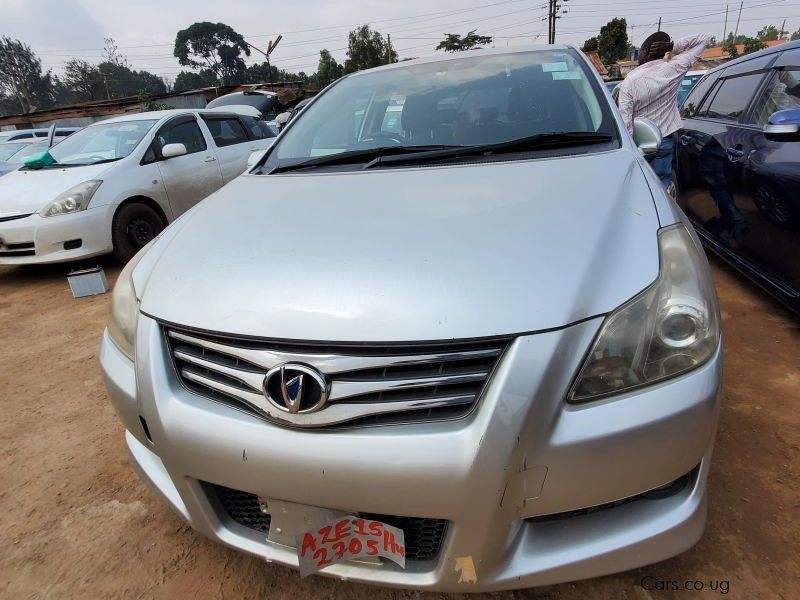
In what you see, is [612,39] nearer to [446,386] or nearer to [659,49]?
[659,49]

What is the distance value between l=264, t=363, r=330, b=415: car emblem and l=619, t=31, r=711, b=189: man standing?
3.58 metres

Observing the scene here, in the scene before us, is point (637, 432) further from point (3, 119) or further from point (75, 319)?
point (3, 119)

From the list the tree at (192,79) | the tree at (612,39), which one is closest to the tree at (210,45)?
the tree at (192,79)

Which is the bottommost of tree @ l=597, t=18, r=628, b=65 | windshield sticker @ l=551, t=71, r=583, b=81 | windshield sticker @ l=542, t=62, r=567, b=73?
tree @ l=597, t=18, r=628, b=65

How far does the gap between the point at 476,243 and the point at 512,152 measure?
27.8 inches

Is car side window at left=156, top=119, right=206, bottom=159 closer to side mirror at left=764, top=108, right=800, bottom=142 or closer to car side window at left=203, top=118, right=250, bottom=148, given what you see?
car side window at left=203, top=118, right=250, bottom=148

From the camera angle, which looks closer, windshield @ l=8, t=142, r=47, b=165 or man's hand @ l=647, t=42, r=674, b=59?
→ man's hand @ l=647, t=42, r=674, b=59

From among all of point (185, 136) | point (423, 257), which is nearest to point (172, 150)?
point (185, 136)

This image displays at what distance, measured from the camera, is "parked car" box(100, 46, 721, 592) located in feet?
3.28

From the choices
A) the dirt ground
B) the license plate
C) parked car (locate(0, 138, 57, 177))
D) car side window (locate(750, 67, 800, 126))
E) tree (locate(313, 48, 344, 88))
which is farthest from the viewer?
tree (locate(313, 48, 344, 88))

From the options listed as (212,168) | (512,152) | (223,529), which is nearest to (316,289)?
(223,529)

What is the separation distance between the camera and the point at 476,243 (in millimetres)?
1209

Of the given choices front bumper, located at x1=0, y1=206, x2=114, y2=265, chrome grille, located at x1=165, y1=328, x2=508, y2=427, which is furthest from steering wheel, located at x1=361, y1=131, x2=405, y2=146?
front bumper, located at x1=0, y1=206, x2=114, y2=265

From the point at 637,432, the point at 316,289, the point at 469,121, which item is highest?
the point at 469,121
